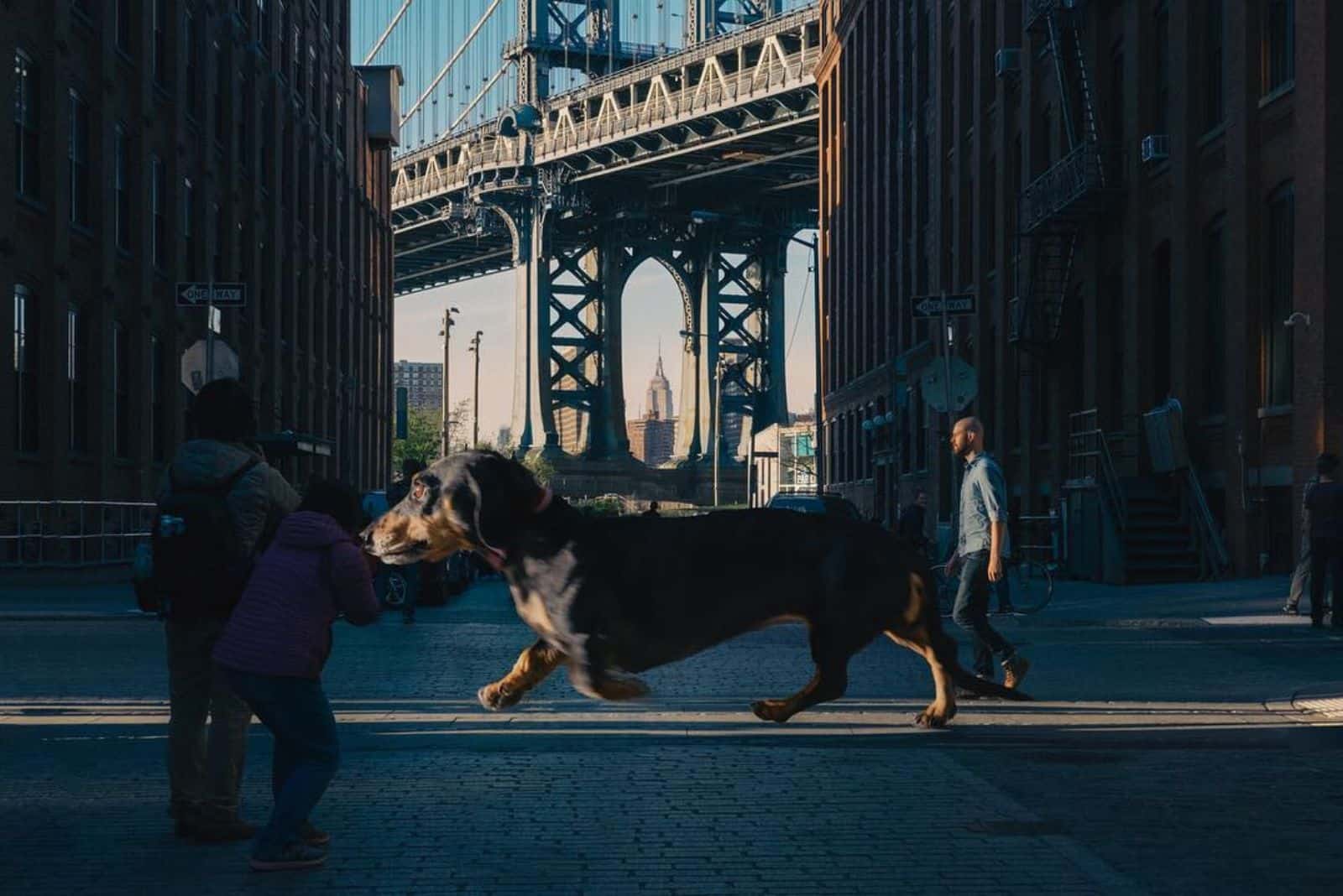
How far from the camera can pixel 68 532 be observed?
28.3 metres

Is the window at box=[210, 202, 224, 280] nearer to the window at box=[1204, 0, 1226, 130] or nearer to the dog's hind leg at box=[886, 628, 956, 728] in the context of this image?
the window at box=[1204, 0, 1226, 130]

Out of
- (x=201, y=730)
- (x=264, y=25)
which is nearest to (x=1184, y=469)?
(x=201, y=730)

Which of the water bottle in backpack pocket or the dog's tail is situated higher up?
the water bottle in backpack pocket

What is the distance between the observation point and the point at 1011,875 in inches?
253

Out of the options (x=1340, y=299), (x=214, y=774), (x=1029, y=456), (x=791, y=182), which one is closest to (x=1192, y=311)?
(x=1340, y=299)

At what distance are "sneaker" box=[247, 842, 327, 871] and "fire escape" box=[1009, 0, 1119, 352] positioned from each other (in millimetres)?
25353

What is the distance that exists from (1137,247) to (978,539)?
1855 centimetres

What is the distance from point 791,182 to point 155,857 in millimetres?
95692

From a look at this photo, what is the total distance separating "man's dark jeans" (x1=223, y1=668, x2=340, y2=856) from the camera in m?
6.47

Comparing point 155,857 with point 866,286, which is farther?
point 866,286

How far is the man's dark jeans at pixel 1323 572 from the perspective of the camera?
1772 cm

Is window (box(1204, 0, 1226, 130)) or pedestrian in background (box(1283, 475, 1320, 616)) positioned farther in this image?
window (box(1204, 0, 1226, 130))

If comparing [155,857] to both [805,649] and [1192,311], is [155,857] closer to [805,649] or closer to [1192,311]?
[805,649]

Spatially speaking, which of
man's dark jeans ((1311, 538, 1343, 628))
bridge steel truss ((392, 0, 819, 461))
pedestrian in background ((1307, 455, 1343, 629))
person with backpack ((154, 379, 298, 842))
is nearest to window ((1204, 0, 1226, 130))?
pedestrian in background ((1307, 455, 1343, 629))
